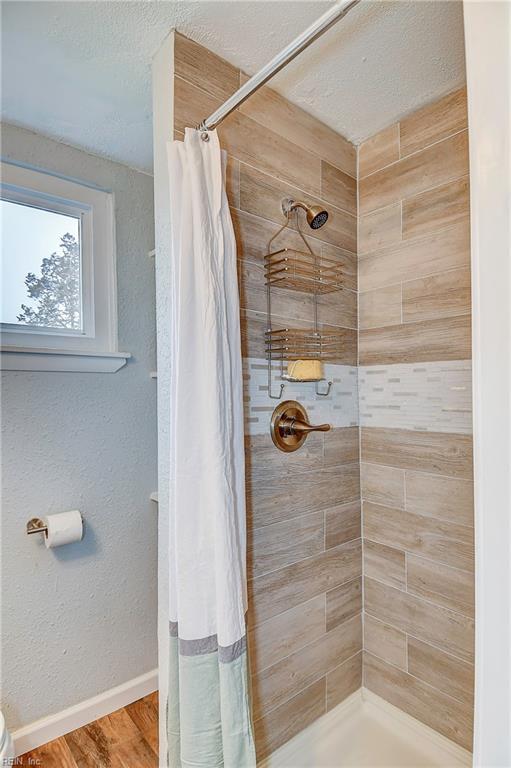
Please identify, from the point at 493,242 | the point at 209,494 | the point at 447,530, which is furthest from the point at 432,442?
the point at 493,242

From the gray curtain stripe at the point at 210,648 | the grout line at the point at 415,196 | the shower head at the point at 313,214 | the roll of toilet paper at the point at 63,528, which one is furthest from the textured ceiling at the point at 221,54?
the gray curtain stripe at the point at 210,648

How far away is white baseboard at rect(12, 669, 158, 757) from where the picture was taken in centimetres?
144

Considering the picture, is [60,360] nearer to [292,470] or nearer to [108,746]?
[292,470]

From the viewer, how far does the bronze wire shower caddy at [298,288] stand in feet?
4.34

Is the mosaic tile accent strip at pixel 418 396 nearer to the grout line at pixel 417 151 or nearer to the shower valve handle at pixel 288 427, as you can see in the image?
the shower valve handle at pixel 288 427

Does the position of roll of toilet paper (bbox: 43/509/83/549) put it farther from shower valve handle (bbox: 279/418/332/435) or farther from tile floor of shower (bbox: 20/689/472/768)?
shower valve handle (bbox: 279/418/332/435)

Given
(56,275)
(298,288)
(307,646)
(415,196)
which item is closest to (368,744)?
(307,646)

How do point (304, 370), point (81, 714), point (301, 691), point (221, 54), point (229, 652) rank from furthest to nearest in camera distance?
point (81, 714) → point (301, 691) → point (304, 370) → point (221, 54) → point (229, 652)

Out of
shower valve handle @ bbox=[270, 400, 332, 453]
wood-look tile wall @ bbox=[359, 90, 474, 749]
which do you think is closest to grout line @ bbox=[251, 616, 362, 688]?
wood-look tile wall @ bbox=[359, 90, 474, 749]

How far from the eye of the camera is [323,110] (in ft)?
4.79

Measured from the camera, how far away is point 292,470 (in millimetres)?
1398

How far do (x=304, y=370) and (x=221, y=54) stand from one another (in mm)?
1009

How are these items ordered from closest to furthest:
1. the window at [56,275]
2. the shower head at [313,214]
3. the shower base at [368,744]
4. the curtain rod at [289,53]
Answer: the curtain rod at [289,53] → the shower head at [313,214] → the shower base at [368,744] → the window at [56,275]

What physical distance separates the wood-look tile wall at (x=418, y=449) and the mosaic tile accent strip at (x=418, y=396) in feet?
0.07
